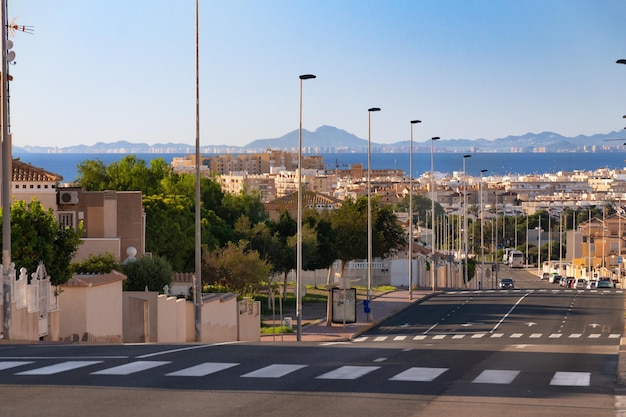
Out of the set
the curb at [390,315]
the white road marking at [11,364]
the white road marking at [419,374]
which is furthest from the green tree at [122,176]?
the white road marking at [419,374]

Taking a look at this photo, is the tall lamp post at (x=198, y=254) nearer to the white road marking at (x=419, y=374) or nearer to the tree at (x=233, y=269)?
the white road marking at (x=419, y=374)

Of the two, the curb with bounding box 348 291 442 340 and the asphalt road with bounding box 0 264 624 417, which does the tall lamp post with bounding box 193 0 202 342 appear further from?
the asphalt road with bounding box 0 264 624 417

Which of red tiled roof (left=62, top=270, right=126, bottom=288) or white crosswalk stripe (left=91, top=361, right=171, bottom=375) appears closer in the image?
white crosswalk stripe (left=91, top=361, right=171, bottom=375)

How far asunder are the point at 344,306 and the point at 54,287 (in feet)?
82.9

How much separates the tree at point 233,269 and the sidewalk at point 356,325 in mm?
4535

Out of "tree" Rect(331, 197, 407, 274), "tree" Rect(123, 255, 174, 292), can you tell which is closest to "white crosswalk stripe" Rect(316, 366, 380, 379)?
"tree" Rect(123, 255, 174, 292)

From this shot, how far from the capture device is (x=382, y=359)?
19891 millimetres

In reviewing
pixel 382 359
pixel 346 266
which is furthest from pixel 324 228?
pixel 382 359

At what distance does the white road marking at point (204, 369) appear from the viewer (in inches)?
646

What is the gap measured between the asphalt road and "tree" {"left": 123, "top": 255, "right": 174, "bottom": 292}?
22961 mm

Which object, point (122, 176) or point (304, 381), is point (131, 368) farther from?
point (122, 176)

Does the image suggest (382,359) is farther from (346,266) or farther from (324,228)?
(346,266)

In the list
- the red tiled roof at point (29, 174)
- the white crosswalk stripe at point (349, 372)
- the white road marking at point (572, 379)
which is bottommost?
the white road marking at point (572, 379)

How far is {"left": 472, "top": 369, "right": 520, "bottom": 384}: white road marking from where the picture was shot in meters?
16.3
